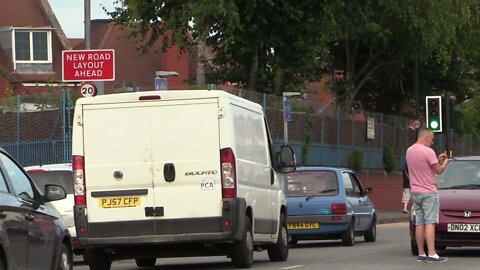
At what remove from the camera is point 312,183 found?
23.9 metres

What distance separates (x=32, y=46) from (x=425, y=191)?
43.0m

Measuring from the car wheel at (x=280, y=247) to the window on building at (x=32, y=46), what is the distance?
4017cm

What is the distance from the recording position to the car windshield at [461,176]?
63.4ft

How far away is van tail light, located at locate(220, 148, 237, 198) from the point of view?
53.2 feet

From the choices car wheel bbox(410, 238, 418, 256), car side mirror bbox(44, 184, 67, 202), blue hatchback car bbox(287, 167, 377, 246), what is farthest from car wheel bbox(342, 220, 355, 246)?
car side mirror bbox(44, 184, 67, 202)

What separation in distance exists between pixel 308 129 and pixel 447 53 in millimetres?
12676

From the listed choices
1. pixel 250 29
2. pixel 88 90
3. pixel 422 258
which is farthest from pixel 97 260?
pixel 250 29

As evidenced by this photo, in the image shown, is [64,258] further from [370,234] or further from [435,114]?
[435,114]

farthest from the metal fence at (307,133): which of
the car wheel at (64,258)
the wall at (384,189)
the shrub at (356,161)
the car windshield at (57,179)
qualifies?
the car wheel at (64,258)

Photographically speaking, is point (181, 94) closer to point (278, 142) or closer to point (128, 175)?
point (128, 175)

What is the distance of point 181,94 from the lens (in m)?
16.5

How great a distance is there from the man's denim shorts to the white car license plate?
2.37 feet

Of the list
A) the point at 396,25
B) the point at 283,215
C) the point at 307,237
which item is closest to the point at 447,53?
the point at 396,25

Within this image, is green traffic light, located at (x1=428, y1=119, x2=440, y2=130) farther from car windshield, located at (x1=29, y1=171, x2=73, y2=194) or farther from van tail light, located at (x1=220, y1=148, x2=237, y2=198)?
van tail light, located at (x1=220, y1=148, x2=237, y2=198)
